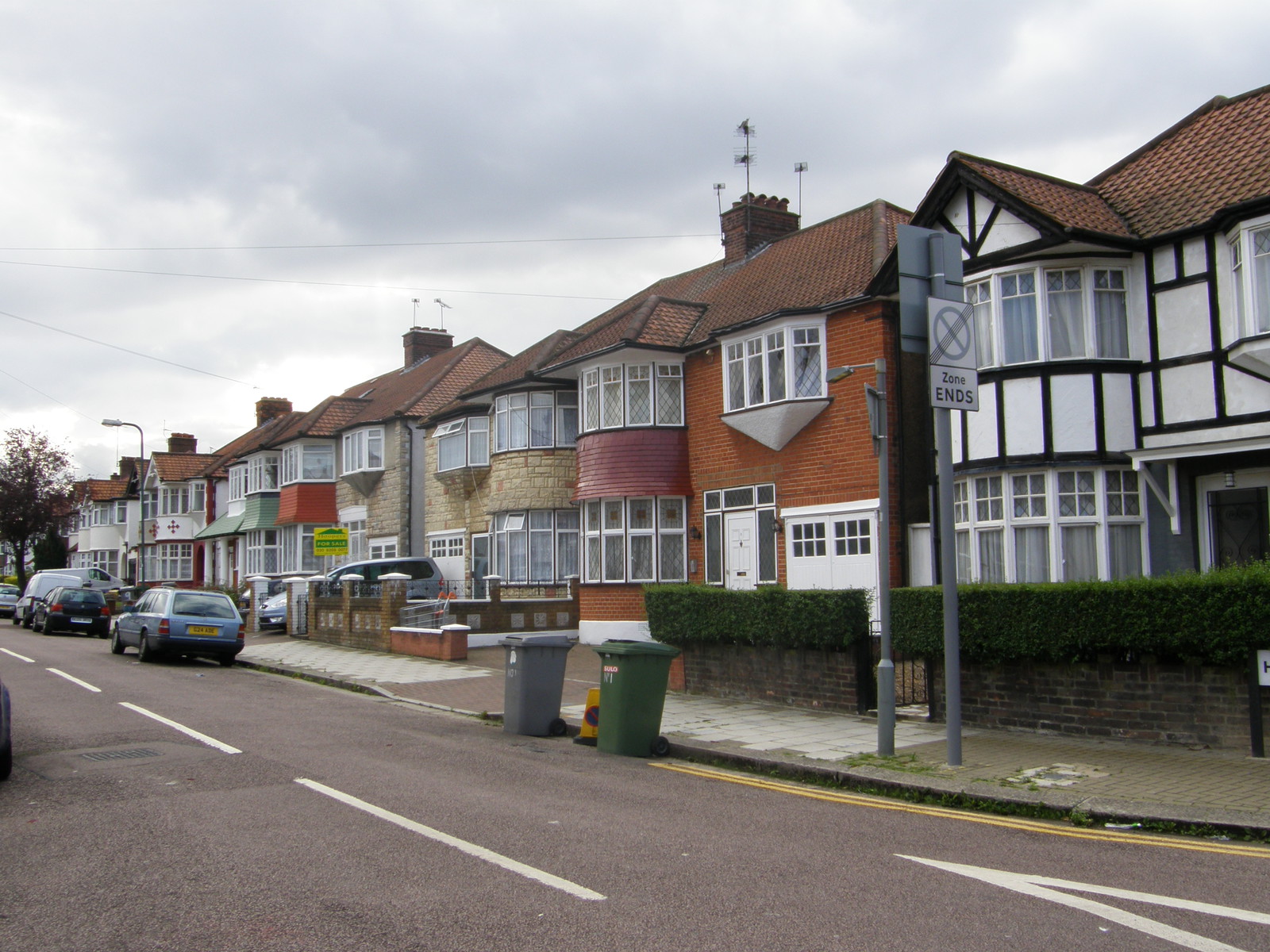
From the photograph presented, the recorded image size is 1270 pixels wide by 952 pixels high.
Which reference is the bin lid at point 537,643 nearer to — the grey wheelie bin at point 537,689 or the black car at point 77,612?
the grey wheelie bin at point 537,689

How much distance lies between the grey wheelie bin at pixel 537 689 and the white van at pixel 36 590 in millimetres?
27422

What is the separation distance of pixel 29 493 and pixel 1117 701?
2488 inches

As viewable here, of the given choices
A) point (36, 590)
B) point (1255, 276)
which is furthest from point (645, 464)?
point (36, 590)

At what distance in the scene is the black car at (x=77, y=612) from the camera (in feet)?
98.1

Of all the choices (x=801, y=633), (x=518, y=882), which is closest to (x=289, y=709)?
(x=801, y=633)

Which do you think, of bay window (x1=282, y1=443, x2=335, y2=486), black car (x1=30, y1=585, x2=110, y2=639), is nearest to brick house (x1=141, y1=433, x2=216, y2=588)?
bay window (x1=282, y1=443, x2=335, y2=486)

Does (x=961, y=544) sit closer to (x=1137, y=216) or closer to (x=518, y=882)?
(x=1137, y=216)

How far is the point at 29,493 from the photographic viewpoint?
60250 mm

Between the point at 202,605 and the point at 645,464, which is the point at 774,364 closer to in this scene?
the point at 645,464

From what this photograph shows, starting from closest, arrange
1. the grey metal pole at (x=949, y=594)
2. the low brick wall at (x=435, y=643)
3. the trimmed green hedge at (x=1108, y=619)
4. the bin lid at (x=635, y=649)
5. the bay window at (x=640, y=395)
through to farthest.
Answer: the grey metal pole at (x=949, y=594) → the trimmed green hedge at (x=1108, y=619) → the bin lid at (x=635, y=649) → the low brick wall at (x=435, y=643) → the bay window at (x=640, y=395)

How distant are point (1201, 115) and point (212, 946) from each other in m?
18.6

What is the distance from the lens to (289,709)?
1377 cm

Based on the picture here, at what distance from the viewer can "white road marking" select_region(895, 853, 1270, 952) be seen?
4.98m

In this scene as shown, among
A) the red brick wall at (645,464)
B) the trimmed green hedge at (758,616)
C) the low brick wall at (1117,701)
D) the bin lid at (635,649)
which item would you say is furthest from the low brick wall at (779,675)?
the red brick wall at (645,464)
